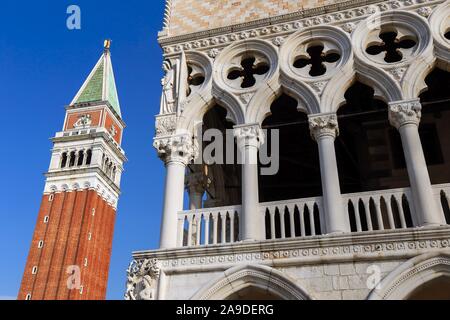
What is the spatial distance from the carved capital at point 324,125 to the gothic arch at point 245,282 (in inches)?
111

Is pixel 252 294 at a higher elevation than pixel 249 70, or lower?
lower

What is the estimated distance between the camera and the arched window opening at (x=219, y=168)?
11922 millimetres

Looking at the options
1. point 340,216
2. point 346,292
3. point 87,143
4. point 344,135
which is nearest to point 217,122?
point 344,135

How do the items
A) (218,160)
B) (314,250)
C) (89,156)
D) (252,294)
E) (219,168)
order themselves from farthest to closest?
(89,156) < (219,168) < (218,160) < (252,294) < (314,250)

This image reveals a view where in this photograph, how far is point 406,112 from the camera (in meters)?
8.54

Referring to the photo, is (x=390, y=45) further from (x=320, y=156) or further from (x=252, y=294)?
(x=252, y=294)

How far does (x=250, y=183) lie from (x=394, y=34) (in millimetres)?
4504

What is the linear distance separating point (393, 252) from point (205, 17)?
22.6ft

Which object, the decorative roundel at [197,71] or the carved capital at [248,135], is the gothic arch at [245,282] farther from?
the decorative roundel at [197,71]

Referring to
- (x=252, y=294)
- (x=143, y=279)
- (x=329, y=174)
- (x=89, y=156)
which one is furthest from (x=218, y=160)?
(x=89, y=156)

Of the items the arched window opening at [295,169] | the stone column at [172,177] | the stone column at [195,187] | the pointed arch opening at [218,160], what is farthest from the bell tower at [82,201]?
the stone column at [172,177]

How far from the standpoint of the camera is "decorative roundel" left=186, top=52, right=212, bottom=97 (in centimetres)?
1036

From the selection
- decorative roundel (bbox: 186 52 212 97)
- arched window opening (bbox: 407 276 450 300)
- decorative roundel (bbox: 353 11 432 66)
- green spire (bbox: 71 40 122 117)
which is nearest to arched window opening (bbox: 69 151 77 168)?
green spire (bbox: 71 40 122 117)
